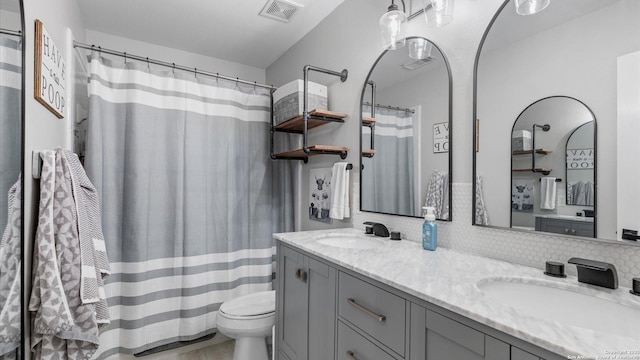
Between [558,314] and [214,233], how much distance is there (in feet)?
6.60

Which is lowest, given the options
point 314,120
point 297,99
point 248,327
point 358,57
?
point 248,327

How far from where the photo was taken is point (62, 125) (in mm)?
1660

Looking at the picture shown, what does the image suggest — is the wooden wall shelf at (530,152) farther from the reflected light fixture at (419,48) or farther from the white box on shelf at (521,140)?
the reflected light fixture at (419,48)

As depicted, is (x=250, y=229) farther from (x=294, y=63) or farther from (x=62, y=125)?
(x=294, y=63)

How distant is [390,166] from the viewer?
1672 mm

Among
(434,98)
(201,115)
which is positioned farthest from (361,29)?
(201,115)

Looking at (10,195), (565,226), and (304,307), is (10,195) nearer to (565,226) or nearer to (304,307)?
(304,307)

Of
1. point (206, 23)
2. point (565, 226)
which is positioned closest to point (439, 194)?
point (565, 226)

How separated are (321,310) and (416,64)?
127cm

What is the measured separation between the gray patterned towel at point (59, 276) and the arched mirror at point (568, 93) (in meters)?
1.63

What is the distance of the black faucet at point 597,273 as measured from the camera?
0.82 metres

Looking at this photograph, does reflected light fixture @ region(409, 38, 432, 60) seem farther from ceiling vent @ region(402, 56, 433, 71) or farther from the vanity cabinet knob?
the vanity cabinet knob

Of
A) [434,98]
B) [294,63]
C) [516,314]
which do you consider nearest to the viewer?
[516,314]

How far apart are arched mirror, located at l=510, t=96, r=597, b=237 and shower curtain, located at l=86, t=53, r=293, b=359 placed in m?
1.76
